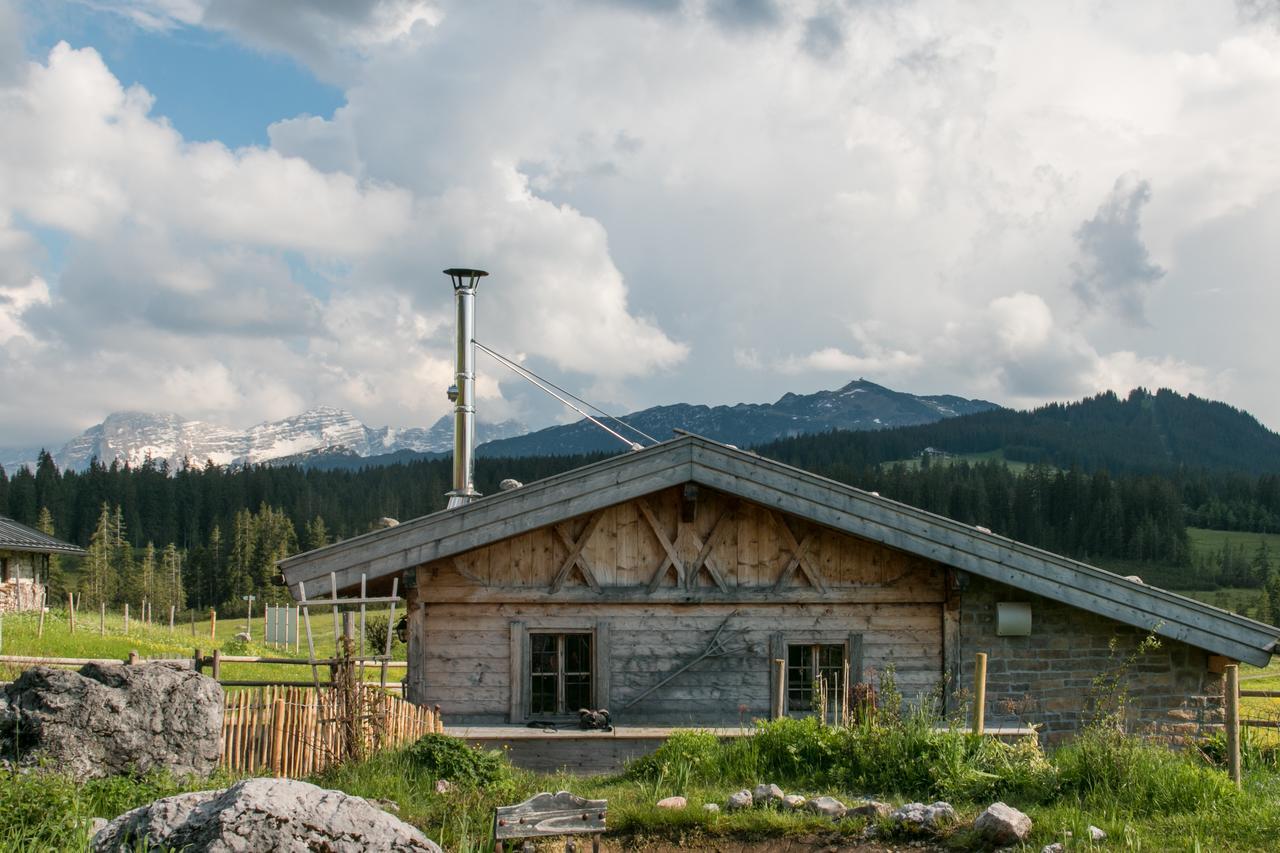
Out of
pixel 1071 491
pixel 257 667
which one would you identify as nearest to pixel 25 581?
pixel 257 667

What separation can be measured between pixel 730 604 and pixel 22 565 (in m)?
45.1

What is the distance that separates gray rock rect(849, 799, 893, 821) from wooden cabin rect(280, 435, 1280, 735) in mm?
4982

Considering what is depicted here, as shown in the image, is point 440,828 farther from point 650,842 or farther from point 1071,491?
point 1071,491

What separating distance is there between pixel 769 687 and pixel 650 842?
5.98m

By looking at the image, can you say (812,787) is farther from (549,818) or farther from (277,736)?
(277,736)

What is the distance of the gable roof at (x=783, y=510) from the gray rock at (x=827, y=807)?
5434 mm

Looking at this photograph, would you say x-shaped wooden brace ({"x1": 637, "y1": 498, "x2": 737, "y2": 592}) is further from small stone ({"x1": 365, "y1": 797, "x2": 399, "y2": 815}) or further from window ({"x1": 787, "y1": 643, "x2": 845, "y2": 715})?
small stone ({"x1": 365, "y1": 797, "x2": 399, "y2": 815})

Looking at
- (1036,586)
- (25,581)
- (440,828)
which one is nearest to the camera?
(440,828)

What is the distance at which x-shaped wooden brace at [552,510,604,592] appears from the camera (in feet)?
50.8

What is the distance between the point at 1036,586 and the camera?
1505cm

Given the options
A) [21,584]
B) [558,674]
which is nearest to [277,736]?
[558,674]

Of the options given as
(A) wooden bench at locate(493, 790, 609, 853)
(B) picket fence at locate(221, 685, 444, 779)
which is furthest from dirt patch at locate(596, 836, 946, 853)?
(B) picket fence at locate(221, 685, 444, 779)

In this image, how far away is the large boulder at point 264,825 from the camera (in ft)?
22.0

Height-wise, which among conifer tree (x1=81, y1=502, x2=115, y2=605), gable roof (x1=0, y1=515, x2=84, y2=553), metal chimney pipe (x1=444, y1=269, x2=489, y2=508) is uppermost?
metal chimney pipe (x1=444, y1=269, x2=489, y2=508)
